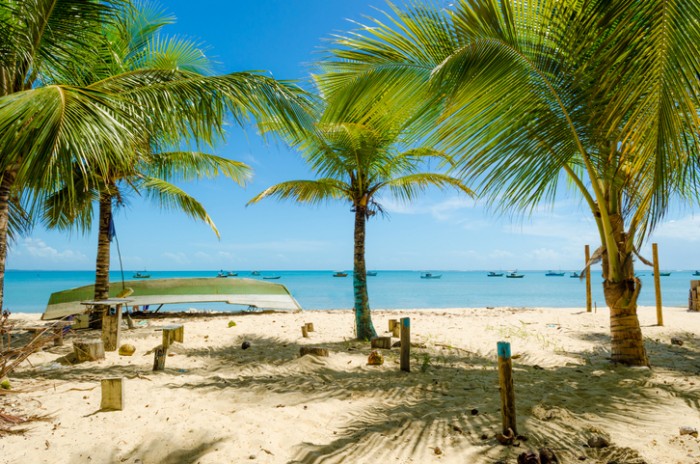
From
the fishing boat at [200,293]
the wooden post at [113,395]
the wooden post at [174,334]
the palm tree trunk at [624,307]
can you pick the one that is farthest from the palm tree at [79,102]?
the fishing boat at [200,293]

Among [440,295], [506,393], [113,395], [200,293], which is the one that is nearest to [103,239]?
[200,293]

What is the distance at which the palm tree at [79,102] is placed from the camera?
3.70 metres

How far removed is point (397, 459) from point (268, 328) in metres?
6.62

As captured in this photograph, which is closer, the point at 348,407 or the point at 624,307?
the point at 348,407

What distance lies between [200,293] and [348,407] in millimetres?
10166

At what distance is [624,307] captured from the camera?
192 inches

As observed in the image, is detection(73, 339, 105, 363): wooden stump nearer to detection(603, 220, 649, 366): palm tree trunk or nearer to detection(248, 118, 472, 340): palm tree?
detection(248, 118, 472, 340): palm tree

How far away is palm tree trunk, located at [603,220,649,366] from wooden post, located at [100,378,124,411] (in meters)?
5.36

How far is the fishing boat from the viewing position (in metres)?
12.0

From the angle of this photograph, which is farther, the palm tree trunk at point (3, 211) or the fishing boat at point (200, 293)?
the fishing boat at point (200, 293)

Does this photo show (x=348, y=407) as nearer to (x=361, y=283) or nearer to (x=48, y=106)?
(x=361, y=283)

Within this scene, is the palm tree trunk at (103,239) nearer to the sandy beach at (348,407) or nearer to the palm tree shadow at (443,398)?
the sandy beach at (348,407)

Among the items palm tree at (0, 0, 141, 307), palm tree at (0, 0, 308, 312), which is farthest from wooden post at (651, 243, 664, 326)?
palm tree at (0, 0, 141, 307)

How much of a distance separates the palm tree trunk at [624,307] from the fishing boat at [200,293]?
9.62m
